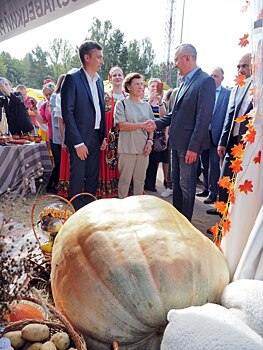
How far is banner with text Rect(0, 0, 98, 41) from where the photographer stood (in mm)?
2018

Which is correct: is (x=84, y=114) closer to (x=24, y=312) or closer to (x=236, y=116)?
(x=236, y=116)

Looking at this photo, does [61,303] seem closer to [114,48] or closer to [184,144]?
[184,144]

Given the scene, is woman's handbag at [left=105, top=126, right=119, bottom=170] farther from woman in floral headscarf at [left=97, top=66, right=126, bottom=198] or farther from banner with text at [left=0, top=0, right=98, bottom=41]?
banner with text at [left=0, top=0, right=98, bottom=41]

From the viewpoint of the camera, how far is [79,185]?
350 cm

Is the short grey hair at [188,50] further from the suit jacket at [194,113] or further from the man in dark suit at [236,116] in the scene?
the man in dark suit at [236,116]

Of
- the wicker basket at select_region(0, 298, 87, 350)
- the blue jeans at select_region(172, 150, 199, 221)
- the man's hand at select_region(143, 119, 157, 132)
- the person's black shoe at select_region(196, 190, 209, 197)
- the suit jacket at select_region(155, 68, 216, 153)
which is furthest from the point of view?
the person's black shoe at select_region(196, 190, 209, 197)

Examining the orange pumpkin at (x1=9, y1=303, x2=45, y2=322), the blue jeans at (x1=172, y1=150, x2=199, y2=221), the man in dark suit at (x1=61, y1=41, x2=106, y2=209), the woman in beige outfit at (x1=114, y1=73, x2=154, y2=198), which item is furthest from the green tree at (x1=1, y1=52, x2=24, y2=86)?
the orange pumpkin at (x1=9, y1=303, x2=45, y2=322)

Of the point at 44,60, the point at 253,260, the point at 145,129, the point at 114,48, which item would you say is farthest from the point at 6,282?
the point at 44,60

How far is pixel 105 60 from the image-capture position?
1548 inches

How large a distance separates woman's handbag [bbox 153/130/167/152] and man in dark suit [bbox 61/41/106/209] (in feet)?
5.31

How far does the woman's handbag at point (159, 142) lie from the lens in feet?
16.9

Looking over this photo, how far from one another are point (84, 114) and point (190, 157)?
116 centimetres

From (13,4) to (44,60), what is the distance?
5102cm

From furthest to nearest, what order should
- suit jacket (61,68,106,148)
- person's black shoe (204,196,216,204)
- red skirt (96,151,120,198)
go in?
person's black shoe (204,196,216,204) → red skirt (96,151,120,198) → suit jacket (61,68,106,148)
